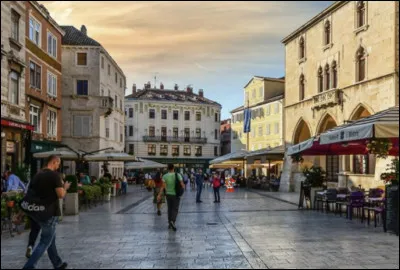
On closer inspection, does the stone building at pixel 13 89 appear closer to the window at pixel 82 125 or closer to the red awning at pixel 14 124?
the red awning at pixel 14 124

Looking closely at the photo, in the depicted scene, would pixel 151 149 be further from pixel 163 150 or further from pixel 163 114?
pixel 163 114

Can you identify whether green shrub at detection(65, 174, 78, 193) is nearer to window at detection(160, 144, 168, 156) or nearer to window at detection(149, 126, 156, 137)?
window at detection(149, 126, 156, 137)

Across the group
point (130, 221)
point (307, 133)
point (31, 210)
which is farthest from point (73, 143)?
point (31, 210)

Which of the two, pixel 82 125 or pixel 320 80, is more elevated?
pixel 320 80

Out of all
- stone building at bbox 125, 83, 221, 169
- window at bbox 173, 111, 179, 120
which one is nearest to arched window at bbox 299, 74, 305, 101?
stone building at bbox 125, 83, 221, 169

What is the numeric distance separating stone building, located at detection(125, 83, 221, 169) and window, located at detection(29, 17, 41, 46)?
48.2 metres

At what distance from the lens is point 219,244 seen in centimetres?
1010

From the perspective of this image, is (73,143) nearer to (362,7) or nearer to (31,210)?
(362,7)

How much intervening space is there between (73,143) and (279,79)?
32742 millimetres

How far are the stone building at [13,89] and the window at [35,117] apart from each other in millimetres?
2217

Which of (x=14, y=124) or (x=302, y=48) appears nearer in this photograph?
(x=14, y=124)

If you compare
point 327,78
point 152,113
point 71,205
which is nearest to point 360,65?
point 327,78

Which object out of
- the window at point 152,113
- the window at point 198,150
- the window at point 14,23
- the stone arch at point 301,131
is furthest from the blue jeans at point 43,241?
the window at point 198,150

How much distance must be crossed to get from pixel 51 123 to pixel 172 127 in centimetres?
4768
